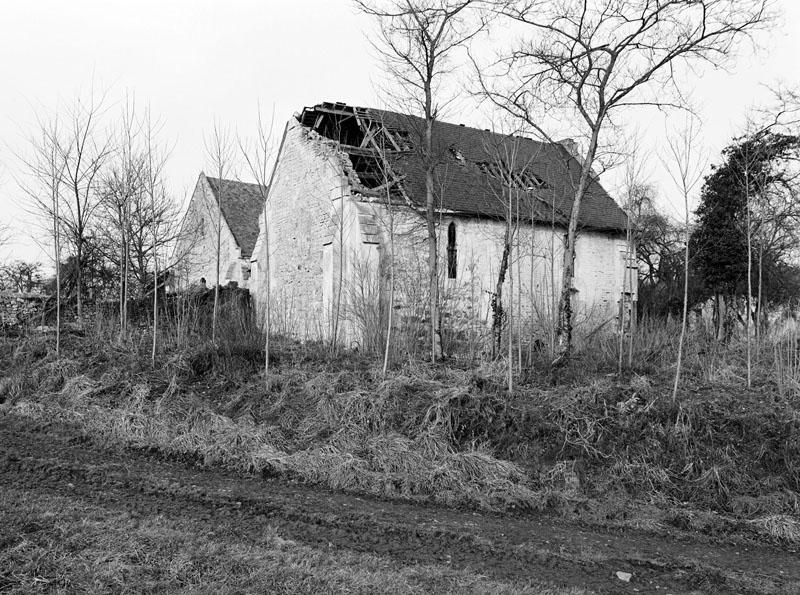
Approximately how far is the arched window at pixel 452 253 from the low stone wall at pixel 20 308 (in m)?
11.2

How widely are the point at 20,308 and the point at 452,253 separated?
12078mm

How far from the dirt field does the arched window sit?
38.5 ft

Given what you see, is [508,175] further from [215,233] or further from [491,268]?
[215,233]

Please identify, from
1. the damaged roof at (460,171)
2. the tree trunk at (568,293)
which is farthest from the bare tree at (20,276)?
the tree trunk at (568,293)

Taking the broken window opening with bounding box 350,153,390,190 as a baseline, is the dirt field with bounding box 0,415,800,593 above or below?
below

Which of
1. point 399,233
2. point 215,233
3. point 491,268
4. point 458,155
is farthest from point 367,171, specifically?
point 215,233

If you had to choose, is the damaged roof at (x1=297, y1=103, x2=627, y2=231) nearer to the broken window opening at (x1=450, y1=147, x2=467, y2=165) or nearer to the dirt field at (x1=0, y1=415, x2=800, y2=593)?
the broken window opening at (x1=450, y1=147, x2=467, y2=165)

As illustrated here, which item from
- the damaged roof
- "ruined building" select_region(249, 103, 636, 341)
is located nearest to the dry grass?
"ruined building" select_region(249, 103, 636, 341)

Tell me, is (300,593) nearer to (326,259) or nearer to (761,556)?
(761,556)

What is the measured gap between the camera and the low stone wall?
1708 cm

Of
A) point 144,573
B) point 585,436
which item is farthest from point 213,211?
point 144,573

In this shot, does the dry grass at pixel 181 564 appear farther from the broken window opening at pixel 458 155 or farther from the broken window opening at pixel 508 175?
the broken window opening at pixel 458 155

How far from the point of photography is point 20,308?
17531mm

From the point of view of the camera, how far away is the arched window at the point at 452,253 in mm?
18688
